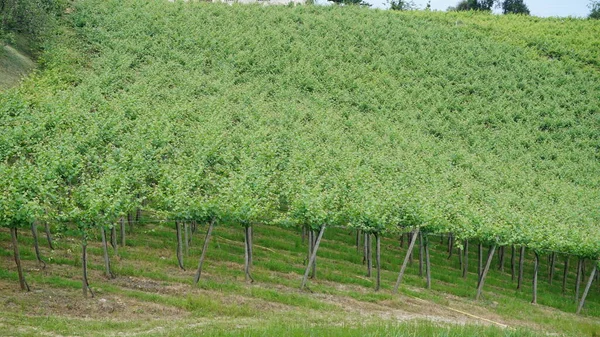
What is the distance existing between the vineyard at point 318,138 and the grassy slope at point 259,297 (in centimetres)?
65

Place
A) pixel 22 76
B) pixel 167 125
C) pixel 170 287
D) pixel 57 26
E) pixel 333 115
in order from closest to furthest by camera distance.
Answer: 1. pixel 170 287
2. pixel 167 125
3. pixel 22 76
4. pixel 333 115
5. pixel 57 26

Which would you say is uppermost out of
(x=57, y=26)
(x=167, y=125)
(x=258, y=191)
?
(x=57, y=26)

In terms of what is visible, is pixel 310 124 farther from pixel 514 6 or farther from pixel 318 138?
pixel 514 6

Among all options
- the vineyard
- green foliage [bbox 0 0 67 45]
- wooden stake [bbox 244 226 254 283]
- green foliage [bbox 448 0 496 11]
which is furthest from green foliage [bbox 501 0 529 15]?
wooden stake [bbox 244 226 254 283]

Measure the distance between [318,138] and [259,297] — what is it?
26190 millimetres

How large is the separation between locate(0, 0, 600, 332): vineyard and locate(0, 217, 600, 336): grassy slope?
25.8 inches

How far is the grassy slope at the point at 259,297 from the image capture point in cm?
2119

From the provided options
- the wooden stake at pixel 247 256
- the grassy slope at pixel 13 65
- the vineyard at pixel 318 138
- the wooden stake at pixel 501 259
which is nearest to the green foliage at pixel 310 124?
the vineyard at pixel 318 138

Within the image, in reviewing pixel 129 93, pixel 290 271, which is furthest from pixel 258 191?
pixel 129 93

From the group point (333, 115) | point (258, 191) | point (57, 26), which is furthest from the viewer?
point (57, 26)

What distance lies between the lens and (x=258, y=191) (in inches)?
1241

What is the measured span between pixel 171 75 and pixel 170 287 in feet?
122

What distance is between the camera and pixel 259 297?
2667cm

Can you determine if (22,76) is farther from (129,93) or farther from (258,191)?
(258,191)
